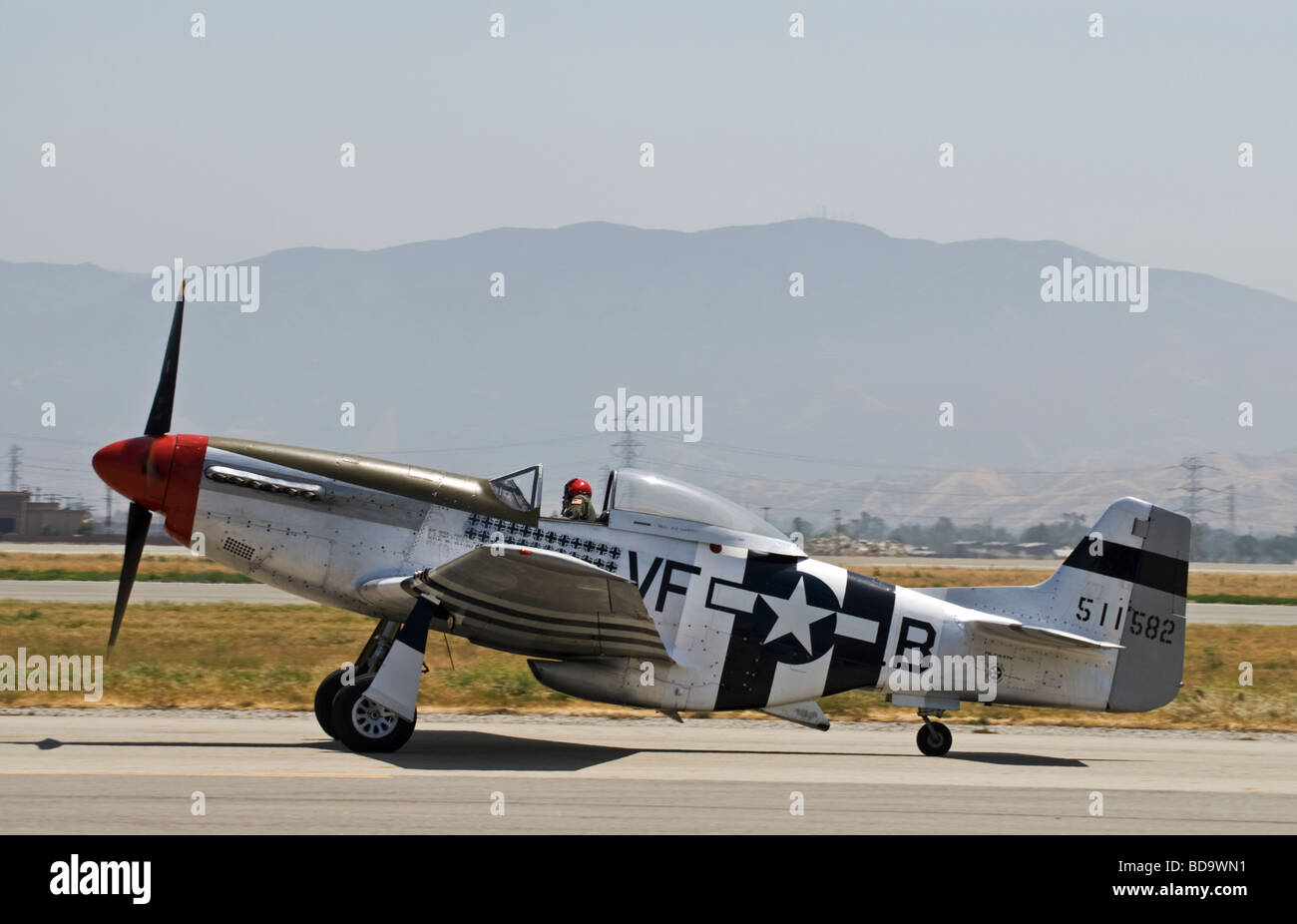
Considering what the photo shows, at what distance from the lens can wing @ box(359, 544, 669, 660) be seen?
436 inches

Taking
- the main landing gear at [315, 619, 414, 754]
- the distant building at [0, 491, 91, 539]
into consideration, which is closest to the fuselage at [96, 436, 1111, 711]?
the main landing gear at [315, 619, 414, 754]

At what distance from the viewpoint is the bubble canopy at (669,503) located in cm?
1256

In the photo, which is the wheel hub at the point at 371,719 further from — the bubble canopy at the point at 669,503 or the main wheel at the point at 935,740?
the main wheel at the point at 935,740

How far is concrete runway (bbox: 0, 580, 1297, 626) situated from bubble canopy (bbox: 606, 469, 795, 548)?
19.3 meters

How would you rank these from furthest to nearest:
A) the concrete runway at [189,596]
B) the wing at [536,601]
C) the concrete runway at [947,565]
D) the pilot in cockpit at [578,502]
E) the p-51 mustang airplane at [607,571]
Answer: the concrete runway at [947,565] < the concrete runway at [189,596] < the pilot in cockpit at [578,502] < the p-51 mustang airplane at [607,571] < the wing at [536,601]

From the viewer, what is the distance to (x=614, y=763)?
12.1m

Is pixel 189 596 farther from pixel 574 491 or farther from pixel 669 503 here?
pixel 669 503

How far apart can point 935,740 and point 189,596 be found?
26347 mm

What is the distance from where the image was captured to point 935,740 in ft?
43.2

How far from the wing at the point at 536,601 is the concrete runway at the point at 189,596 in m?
19.1

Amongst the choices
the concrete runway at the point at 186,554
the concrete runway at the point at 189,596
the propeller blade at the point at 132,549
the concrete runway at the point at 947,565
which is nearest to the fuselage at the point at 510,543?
the propeller blade at the point at 132,549

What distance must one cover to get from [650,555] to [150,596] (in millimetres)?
25246

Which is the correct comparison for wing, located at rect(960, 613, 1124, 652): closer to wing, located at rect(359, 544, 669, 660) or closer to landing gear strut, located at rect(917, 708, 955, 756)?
landing gear strut, located at rect(917, 708, 955, 756)

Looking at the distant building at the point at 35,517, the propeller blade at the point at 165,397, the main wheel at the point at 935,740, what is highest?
the propeller blade at the point at 165,397
